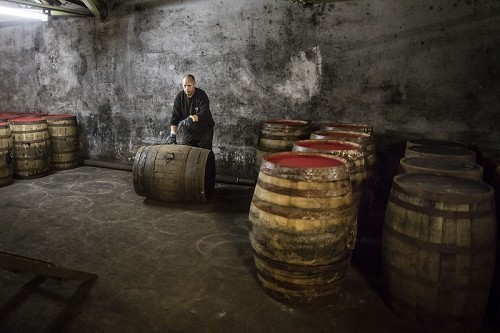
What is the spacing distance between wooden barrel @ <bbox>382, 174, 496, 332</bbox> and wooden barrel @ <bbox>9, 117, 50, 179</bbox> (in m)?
6.24

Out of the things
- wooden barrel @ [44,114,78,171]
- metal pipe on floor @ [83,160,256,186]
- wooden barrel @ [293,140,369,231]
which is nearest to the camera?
wooden barrel @ [293,140,369,231]

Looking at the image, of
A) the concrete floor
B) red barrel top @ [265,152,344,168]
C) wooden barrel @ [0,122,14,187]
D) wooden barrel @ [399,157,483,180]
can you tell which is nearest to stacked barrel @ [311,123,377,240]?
the concrete floor

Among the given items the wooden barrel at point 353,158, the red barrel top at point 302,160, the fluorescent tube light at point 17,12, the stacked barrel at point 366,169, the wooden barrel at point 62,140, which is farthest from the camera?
the wooden barrel at point 62,140

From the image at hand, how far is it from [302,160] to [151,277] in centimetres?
174

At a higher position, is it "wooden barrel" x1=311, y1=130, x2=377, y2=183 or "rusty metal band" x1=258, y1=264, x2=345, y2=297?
"wooden barrel" x1=311, y1=130, x2=377, y2=183

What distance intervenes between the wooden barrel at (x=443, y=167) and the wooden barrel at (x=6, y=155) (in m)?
6.05

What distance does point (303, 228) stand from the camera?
101 inches

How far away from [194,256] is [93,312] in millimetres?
1148

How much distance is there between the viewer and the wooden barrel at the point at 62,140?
22.9ft

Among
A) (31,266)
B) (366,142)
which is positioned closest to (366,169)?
(366,142)

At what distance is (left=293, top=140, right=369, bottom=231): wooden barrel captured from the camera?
3.25m

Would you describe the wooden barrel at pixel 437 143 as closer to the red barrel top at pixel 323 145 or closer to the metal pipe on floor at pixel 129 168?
the red barrel top at pixel 323 145

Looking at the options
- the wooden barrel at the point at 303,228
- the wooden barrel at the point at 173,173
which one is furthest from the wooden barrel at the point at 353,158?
the wooden barrel at the point at 173,173

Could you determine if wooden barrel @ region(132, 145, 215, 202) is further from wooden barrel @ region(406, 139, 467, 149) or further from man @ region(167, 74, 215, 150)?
wooden barrel @ region(406, 139, 467, 149)
